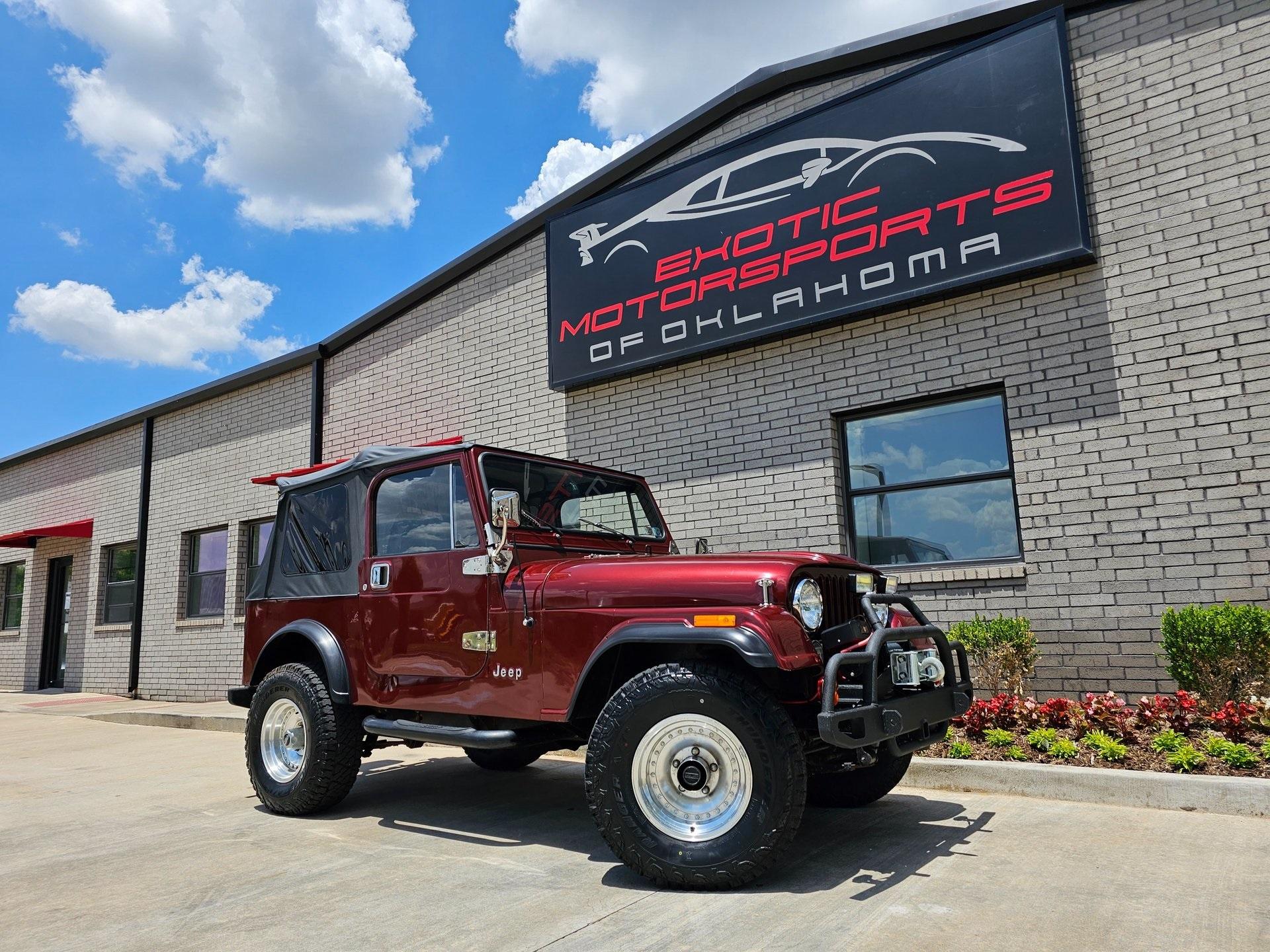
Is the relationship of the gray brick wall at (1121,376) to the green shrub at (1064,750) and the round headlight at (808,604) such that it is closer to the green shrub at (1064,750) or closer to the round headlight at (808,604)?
A: the green shrub at (1064,750)

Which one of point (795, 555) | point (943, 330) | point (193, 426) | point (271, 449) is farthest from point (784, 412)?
point (193, 426)

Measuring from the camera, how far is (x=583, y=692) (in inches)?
171

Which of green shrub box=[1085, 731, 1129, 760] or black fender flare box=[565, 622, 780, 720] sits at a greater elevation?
black fender flare box=[565, 622, 780, 720]

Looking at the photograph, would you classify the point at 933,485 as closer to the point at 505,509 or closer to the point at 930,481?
the point at 930,481

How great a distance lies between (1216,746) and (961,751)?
1418 millimetres

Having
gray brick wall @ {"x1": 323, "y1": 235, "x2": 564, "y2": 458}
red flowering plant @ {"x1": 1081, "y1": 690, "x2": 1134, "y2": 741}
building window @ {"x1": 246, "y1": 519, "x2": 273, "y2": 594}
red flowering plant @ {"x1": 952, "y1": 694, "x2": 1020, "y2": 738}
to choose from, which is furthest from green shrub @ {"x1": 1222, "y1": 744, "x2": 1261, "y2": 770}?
building window @ {"x1": 246, "y1": 519, "x2": 273, "y2": 594}

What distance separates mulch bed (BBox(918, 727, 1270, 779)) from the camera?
16.2 feet

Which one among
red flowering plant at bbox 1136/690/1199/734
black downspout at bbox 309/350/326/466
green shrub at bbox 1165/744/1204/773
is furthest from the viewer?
black downspout at bbox 309/350/326/466

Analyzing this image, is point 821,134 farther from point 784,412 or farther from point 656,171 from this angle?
point 784,412

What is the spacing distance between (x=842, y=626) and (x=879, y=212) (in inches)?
202

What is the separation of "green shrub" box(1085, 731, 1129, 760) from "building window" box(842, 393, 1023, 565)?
6.91 ft

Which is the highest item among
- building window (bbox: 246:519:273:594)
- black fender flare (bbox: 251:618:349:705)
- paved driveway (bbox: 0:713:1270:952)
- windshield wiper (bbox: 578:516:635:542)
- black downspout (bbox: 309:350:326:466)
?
black downspout (bbox: 309:350:326:466)

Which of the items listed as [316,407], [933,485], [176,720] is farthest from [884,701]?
[316,407]

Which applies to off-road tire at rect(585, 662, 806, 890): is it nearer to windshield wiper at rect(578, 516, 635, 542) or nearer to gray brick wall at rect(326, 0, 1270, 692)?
windshield wiper at rect(578, 516, 635, 542)
